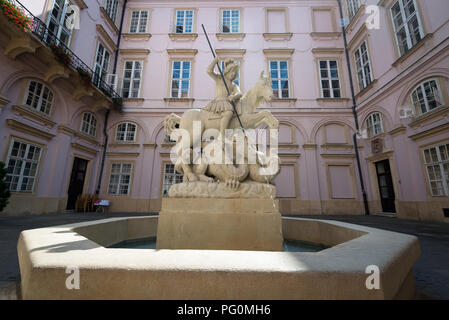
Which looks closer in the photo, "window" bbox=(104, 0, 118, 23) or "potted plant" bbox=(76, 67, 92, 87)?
"potted plant" bbox=(76, 67, 92, 87)

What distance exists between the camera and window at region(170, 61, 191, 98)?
12.9m

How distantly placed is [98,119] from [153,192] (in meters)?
5.53

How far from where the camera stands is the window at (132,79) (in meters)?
13.0

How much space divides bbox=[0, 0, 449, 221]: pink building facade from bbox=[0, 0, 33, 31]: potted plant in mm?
184

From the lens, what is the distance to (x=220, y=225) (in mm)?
2439

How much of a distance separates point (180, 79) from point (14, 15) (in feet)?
24.9

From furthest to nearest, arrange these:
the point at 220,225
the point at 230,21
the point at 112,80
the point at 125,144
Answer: the point at 230,21
the point at 112,80
the point at 125,144
the point at 220,225

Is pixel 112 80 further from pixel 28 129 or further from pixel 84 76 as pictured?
pixel 28 129

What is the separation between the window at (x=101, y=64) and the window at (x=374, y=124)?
49.8 ft

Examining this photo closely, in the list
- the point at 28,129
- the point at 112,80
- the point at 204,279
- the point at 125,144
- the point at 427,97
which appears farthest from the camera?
the point at 112,80

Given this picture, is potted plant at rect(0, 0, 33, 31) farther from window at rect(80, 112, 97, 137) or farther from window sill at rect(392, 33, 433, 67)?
window sill at rect(392, 33, 433, 67)

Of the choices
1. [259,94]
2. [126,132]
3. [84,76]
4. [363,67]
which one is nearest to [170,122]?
[259,94]

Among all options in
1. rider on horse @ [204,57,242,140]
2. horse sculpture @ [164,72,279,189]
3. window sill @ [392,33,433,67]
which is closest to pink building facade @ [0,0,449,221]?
window sill @ [392,33,433,67]

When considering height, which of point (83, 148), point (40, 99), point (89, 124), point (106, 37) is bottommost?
point (83, 148)
